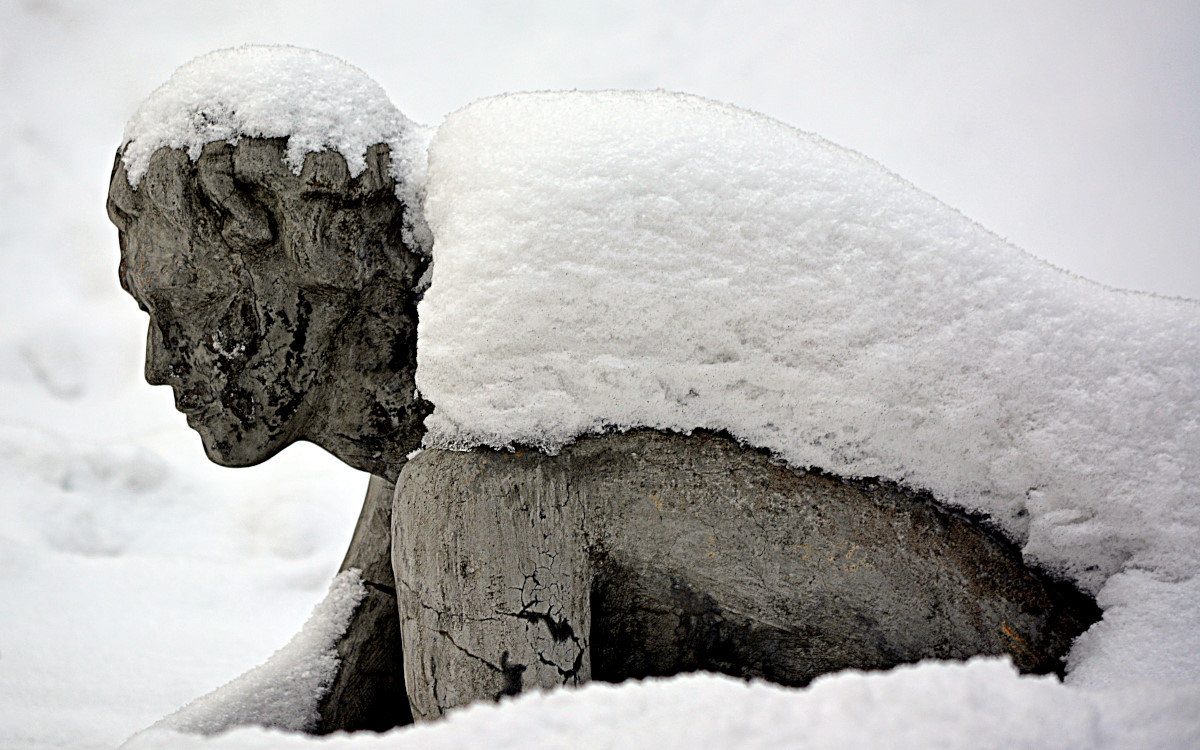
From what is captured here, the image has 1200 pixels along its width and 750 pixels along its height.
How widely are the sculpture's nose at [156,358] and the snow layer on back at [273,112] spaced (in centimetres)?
15

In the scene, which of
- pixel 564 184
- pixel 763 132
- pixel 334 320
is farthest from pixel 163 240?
pixel 763 132

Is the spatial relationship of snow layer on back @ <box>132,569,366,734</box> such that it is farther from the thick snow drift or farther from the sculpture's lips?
the thick snow drift

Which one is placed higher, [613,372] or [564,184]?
[564,184]

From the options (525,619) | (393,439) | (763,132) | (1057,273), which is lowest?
(525,619)

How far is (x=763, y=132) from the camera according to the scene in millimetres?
890

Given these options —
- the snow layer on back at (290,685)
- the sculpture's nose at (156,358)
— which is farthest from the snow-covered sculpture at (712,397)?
the snow layer on back at (290,685)

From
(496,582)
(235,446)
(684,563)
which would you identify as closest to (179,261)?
(235,446)

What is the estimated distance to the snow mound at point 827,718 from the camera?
17.1 inches

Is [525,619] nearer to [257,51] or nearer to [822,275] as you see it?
[822,275]

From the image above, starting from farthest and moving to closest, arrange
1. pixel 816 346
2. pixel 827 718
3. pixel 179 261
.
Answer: pixel 179 261 → pixel 816 346 → pixel 827 718

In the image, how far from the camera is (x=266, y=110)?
2.89 ft

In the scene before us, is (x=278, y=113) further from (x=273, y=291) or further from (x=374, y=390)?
(x=374, y=390)

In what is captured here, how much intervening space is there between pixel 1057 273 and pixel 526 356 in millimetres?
475

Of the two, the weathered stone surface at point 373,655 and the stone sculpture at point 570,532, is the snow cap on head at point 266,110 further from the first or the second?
the weathered stone surface at point 373,655
